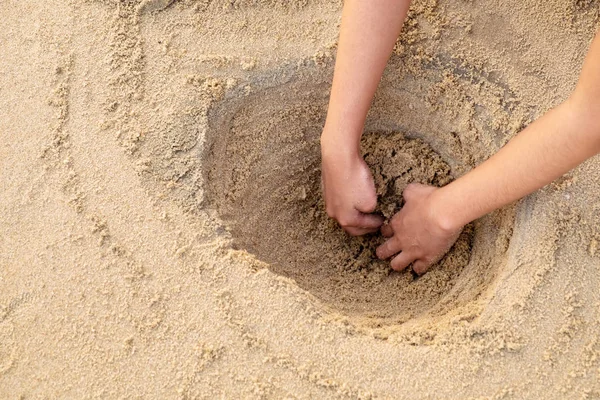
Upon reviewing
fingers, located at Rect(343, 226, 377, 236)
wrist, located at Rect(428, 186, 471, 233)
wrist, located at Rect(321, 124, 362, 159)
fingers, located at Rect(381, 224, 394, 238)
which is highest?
wrist, located at Rect(321, 124, 362, 159)

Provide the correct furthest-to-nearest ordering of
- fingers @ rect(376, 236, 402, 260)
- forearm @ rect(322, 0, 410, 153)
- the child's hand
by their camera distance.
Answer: fingers @ rect(376, 236, 402, 260) < the child's hand < forearm @ rect(322, 0, 410, 153)

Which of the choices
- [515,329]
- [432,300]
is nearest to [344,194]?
[432,300]

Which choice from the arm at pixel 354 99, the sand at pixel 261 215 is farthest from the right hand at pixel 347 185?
the sand at pixel 261 215

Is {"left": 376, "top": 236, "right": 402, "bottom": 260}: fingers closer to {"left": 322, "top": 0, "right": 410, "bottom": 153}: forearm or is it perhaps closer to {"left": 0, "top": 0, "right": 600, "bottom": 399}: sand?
{"left": 0, "top": 0, "right": 600, "bottom": 399}: sand

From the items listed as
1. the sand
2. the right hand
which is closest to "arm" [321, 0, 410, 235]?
the right hand

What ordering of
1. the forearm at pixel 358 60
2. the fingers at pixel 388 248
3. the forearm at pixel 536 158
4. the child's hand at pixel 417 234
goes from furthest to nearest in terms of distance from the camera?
1. the fingers at pixel 388 248
2. the child's hand at pixel 417 234
3. the forearm at pixel 358 60
4. the forearm at pixel 536 158

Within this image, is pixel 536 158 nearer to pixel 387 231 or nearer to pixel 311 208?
pixel 387 231

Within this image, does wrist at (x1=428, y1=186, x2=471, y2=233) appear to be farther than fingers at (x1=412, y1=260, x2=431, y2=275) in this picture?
No

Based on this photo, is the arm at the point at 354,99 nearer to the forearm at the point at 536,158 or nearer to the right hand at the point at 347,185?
the right hand at the point at 347,185
